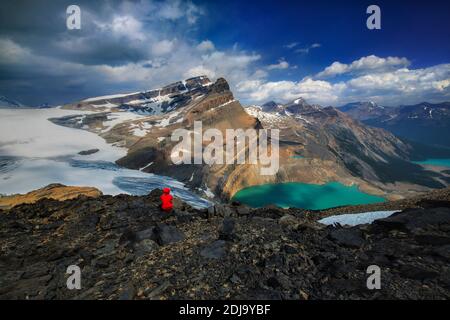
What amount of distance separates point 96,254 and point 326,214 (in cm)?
1576

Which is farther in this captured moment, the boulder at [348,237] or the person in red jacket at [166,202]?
the person in red jacket at [166,202]

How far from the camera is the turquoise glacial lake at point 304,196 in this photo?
150625 mm

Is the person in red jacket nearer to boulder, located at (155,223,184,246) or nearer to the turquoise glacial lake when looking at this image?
boulder, located at (155,223,184,246)

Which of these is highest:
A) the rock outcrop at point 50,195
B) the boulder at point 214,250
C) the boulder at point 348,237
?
the boulder at point 348,237

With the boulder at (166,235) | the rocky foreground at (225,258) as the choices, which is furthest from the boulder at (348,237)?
the boulder at (166,235)

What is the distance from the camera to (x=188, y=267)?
1042 centimetres

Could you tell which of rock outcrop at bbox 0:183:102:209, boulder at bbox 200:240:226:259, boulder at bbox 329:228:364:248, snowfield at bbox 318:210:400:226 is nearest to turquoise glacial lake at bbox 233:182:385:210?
rock outcrop at bbox 0:183:102:209

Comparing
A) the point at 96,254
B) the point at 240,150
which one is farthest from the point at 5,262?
the point at 240,150

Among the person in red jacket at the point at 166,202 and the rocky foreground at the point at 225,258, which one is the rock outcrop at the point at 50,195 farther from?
the person in red jacket at the point at 166,202

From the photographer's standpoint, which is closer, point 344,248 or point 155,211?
point 344,248

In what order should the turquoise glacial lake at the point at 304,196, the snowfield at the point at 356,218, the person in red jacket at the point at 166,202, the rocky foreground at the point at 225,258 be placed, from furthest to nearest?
the turquoise glacial lake at the point at 304,196 → the snowfield at the point at 356,218 → the person in red jacket at the point at 166,202 → the rocky foreground at the point at 225,258

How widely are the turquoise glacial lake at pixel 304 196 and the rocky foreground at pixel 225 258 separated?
Result: 5110 inches

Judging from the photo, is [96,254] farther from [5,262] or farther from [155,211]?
[155,211]

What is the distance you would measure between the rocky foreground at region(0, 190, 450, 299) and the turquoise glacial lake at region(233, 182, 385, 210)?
129792 mm
